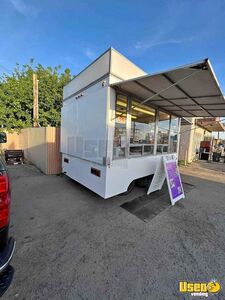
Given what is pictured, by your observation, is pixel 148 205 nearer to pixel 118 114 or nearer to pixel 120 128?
pixel 120 128

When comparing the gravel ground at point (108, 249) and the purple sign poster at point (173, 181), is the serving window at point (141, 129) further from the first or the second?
the gravel ground at point (108, 249)

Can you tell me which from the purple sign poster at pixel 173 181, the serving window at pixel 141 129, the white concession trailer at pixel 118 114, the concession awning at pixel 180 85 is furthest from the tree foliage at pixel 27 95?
the purple sign poster at pixel 173 181

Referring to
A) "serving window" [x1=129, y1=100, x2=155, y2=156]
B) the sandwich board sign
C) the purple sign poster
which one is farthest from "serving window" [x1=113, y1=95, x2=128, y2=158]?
the purple sign poster

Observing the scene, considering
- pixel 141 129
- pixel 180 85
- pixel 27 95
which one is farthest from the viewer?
pixel 27 95

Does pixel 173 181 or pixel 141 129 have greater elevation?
pixel 141 129

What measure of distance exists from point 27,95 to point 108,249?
11.7m

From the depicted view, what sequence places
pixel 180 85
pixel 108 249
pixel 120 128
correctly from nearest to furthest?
pixel 108 249, pixel 180 85, pixel 120 128

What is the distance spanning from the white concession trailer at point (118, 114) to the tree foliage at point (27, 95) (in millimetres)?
7577

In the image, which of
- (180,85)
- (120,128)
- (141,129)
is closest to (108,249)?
(120,128)

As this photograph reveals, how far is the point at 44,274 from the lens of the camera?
1.64m

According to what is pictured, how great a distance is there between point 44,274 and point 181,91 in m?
3.78

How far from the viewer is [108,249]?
6.81 ft

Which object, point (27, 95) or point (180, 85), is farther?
point (27, 95)

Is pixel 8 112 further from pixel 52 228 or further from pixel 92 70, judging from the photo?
pixel 52 228
